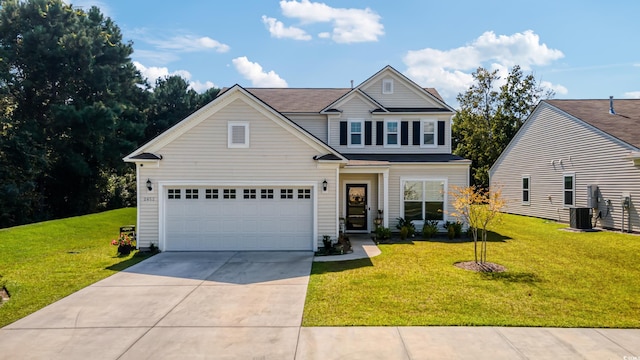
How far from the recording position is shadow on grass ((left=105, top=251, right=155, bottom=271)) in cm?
1070

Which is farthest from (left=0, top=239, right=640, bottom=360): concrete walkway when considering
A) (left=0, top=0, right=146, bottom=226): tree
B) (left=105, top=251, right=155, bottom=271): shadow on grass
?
(left=0, top=0, right=146, bottom=226): tree

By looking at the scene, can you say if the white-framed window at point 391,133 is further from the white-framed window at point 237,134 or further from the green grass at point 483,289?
the white-framed window at point 237,134

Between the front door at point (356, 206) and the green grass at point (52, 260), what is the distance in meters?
8.45

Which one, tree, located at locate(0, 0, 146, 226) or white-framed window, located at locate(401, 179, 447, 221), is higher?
tree, located at locate(0, 0, 146, 226)

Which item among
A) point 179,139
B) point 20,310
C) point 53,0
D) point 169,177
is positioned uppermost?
point 53,0

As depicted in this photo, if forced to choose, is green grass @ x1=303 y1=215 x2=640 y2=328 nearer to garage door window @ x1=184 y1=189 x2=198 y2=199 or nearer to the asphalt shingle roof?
garage door window @ x1=184 y1=189 x2=198 y2=199

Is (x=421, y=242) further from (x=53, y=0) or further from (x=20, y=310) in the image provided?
(x=53, y=0)

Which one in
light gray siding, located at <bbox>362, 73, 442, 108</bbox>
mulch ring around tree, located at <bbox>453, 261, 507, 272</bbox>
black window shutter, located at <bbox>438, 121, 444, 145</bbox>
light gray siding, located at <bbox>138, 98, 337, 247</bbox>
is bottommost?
mulch ring around tree, located at <bbox>453, 261, 507, 272</bbox>

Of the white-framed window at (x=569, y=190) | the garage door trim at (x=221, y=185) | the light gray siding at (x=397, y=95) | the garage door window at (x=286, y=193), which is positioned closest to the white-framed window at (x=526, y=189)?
the white-framed window at (x=569, y=190)

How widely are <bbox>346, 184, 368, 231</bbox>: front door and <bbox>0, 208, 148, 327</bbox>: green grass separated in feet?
27.7

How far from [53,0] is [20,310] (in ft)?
98.1

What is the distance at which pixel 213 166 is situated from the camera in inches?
508

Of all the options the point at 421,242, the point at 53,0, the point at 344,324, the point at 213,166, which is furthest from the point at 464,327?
the point at 53,0

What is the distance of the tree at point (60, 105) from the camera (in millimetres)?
25672
